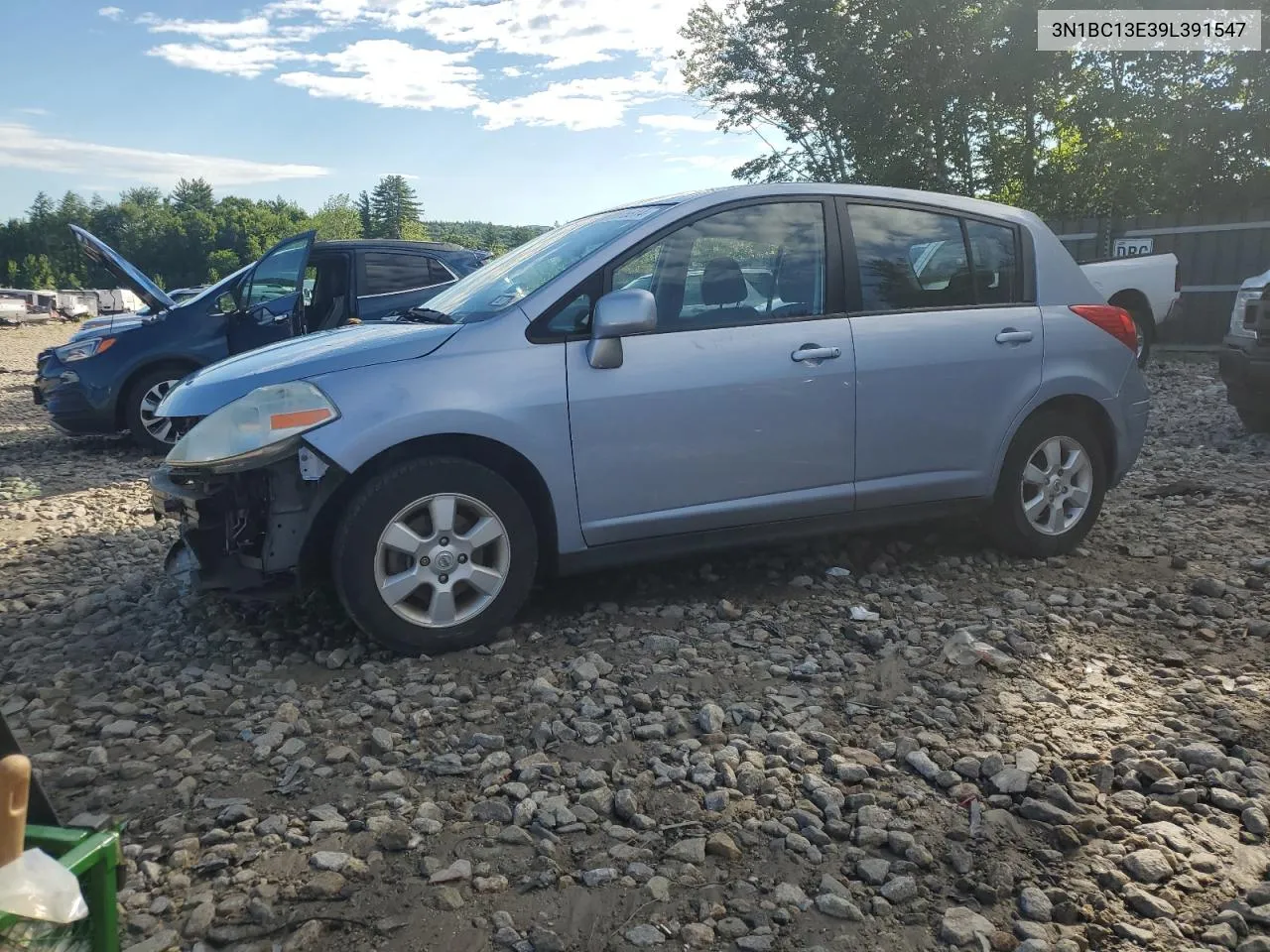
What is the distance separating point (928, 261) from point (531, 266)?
1.91m

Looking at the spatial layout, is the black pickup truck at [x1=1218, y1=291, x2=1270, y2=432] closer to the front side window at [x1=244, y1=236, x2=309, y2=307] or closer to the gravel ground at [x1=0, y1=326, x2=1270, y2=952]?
the gravel ground at [x1=0, y1=326, x2=1270, y2=952]

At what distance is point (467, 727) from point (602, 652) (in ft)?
2.62

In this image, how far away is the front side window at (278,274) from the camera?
9.09 m

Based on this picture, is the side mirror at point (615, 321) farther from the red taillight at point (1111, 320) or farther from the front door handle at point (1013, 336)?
the red taillight at point (1111, 320)

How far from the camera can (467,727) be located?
3.47 m

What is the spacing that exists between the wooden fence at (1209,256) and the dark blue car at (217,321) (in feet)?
41.4

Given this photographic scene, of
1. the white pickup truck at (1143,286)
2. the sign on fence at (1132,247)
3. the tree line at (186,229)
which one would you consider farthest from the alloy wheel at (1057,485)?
the tree line at (186,229)

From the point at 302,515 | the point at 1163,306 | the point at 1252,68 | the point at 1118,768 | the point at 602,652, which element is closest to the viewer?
the point at 1118,768

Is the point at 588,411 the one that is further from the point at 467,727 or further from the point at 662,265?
the point at 467,727

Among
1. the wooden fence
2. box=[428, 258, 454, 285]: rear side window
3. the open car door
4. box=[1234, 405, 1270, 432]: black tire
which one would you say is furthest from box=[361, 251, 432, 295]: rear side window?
the wooden fence

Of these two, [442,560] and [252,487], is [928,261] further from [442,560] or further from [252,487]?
[252,487]

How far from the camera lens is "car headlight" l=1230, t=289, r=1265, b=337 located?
27.6 ft

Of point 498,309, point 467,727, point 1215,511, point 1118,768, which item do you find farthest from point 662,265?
point 1215,511

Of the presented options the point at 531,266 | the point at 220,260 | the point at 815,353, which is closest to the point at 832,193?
the point at 815,353
